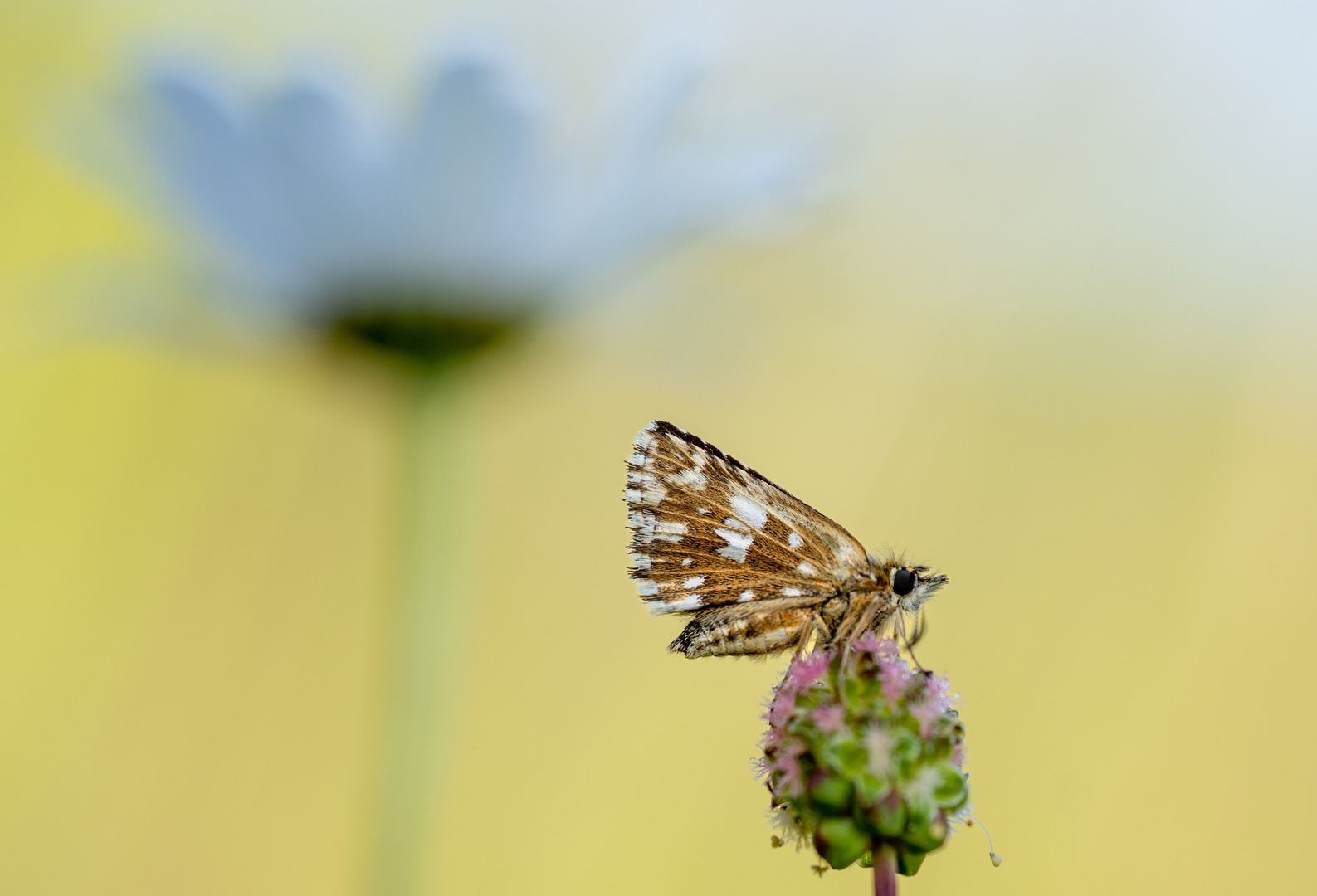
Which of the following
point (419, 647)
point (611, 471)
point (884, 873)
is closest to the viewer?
point (884, 873)

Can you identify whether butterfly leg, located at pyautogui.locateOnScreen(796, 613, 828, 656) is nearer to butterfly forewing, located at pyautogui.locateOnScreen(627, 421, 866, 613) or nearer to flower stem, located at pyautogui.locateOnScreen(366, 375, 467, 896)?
butterfly forewing, located at pyautogui.locateOnScreen(627, 421, 866, 613)

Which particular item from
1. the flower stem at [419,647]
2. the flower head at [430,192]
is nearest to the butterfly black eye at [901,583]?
the flower stem at [419,647]

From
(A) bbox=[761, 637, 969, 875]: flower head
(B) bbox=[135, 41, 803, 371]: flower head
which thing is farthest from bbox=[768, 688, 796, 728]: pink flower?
(B) bbox=[135, 41, 803, 371]: flower head

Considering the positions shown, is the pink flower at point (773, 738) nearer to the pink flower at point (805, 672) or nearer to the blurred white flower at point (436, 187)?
the pink flower at point (805, 672)

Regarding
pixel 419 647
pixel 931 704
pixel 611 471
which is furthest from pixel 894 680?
pixel 611 471

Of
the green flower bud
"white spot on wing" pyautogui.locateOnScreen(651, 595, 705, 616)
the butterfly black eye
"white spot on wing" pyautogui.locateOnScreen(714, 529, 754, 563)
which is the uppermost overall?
"white spot on wing" pyautogui.locateOnScreen(714, 529, 754, 563)

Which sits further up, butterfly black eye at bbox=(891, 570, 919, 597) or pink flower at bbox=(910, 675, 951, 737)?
butterfly black eye at bbox=(891, 570, 919, 597)

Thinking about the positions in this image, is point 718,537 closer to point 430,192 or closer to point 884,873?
point 884,873
